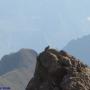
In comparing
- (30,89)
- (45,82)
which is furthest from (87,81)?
(30,89)

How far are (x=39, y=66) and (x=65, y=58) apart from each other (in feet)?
9.09

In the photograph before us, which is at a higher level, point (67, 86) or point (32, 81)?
point (32, 81)

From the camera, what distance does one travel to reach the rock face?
3238 centimetres

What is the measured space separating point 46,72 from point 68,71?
2.47 metres

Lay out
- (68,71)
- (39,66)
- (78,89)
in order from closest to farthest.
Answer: (78,89) < (68,71) < (39,66)

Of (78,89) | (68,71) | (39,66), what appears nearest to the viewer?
(78,89)

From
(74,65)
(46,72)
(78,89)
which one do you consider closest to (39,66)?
(46,72)

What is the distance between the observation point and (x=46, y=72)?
35.7m

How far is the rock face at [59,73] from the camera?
32.4 meters

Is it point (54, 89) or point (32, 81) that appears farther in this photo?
point (32, 81)

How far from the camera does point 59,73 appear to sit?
34.6 m

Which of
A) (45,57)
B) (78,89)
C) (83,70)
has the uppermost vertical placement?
(45,57)

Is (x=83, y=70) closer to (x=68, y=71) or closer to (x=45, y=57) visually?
(x=68, y=71)

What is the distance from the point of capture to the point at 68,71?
34.1m
